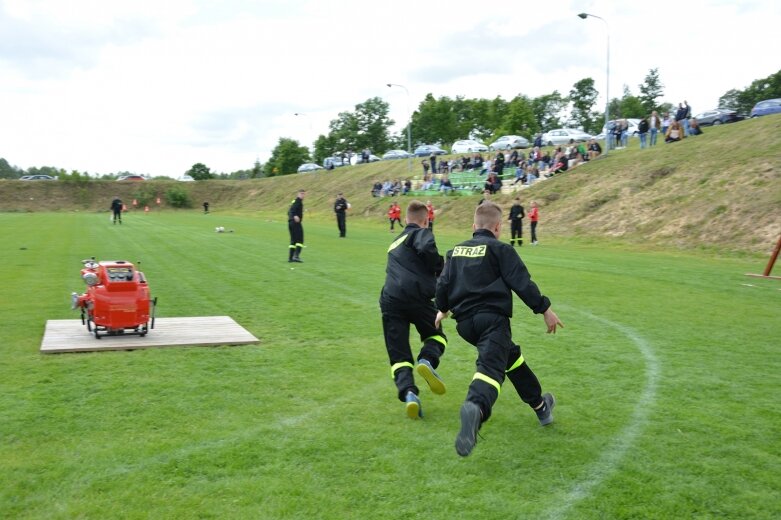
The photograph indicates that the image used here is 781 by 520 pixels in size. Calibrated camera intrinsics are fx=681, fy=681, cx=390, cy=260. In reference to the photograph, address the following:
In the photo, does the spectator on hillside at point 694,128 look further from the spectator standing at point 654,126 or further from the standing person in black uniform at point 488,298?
the standing person in black uniform at point 488,298

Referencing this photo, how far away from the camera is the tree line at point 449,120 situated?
10738 centimetres

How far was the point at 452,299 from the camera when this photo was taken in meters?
5.64

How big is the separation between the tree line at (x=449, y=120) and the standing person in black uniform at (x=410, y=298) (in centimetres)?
9947

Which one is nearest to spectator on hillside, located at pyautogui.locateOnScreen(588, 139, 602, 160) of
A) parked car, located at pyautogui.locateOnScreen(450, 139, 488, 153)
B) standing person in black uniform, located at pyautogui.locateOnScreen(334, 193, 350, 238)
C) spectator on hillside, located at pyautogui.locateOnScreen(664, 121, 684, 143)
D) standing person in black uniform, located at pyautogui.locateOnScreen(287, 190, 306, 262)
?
spectator on hillside, located at pyautogui.locateOnScreen(664, 121, 684, 143)

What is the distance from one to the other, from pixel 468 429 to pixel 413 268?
6.95 feet

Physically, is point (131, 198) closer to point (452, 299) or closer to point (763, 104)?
point (763, 104)

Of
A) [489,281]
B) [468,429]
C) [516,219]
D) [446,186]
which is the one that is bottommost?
[468,429]

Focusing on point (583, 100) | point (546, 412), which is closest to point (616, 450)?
point (546, 412)

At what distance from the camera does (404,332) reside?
6582 millimetres

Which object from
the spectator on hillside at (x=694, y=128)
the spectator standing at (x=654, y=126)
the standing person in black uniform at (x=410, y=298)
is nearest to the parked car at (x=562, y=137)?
the spectator standing at (x=654, y=126)

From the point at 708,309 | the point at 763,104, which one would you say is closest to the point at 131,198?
the point at 763,104

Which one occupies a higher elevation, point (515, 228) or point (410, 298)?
point (410, 298)

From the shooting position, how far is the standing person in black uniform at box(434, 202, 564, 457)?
525 centimetres

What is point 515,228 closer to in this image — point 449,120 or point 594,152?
point 594,152
